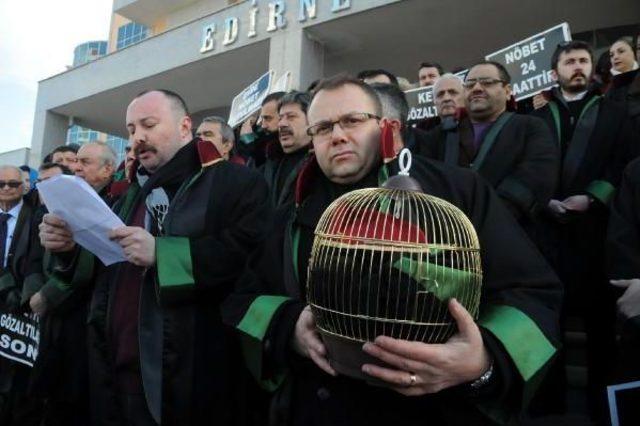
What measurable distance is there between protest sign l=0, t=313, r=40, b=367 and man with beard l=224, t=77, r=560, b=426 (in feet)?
8.85

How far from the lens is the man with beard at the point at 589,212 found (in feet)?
11.0

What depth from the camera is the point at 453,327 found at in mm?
1342

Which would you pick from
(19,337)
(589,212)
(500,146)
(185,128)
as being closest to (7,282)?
(19,337)

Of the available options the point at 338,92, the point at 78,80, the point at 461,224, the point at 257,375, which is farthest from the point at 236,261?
the point at 78,80

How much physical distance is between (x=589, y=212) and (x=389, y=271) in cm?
256

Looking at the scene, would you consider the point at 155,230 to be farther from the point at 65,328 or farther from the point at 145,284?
the point at 65,328

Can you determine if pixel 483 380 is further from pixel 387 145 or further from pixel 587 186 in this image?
pixel 587 186

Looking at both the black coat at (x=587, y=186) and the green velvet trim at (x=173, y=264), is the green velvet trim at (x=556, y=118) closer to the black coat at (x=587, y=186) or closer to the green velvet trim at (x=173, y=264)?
the black coat at (x=587, y=186)

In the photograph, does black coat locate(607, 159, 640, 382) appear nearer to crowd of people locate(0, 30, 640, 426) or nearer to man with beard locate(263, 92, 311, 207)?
crowd of people locate(0, 30, 640, 426)

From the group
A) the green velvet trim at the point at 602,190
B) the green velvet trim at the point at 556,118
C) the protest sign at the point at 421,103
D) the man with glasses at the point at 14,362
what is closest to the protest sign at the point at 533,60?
the protest sign at the point at 421,103

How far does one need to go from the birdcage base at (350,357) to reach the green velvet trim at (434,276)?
0.67 feet

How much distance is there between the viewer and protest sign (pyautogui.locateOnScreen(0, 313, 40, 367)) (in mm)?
4043

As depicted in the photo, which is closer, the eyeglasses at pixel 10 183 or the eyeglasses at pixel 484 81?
the eyeglasses at pixel 484 81

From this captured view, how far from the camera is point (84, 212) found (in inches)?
93.4
